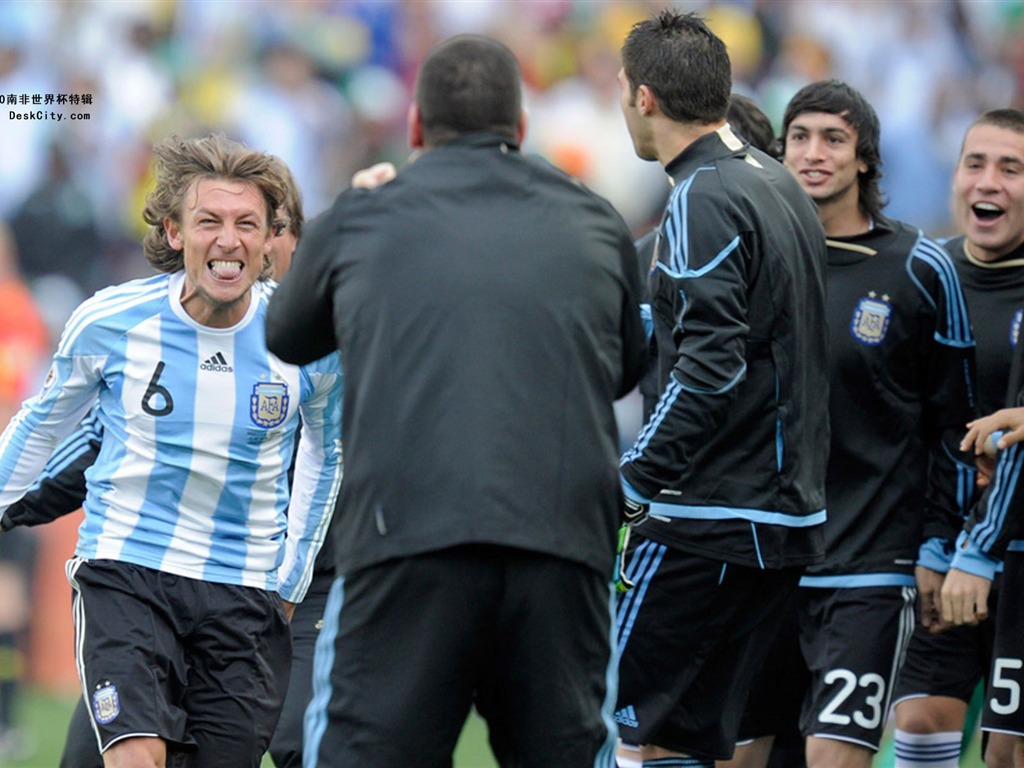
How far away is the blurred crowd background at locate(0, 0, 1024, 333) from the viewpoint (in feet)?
39.5

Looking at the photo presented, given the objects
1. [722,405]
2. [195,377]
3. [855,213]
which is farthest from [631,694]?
[855,213]

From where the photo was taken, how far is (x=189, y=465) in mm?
5043

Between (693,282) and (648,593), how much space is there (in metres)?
0.99

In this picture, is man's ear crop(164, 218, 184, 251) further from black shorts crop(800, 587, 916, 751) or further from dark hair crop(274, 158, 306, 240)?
black shorts crop(800, 587, 916, 751)

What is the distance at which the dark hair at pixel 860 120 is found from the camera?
6223 millimetres

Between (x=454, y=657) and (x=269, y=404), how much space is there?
1646mm

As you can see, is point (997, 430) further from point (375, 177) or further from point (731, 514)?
point (375, 177)

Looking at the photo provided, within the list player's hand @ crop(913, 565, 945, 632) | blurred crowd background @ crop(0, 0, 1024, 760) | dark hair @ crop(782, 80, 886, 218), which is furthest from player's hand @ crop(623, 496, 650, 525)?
blurred crowd background @ crop(0, 0, 1024, 760)

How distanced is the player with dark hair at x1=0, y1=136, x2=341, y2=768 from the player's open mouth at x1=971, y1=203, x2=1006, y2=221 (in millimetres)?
2598

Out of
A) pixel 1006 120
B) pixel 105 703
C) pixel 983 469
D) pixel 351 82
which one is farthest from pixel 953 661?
pixel 351 82

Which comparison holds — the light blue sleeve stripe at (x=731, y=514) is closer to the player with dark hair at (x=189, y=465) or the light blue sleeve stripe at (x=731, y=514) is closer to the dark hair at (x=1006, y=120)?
the player with dark hair at (x=189, y=465)

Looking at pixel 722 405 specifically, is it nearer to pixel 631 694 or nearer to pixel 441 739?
pixel 631 694

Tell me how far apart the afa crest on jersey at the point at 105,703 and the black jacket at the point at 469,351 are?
4.14 feet

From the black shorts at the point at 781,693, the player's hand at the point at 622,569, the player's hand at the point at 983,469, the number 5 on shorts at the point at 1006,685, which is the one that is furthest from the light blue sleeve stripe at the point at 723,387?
the black shorts at the point at 781,693
